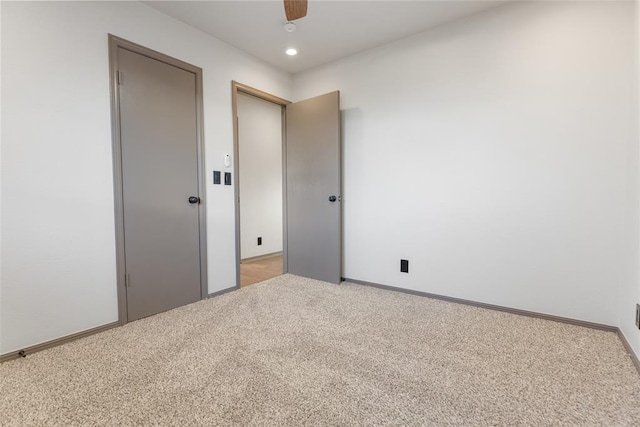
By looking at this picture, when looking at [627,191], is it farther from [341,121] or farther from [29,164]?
[29,164]

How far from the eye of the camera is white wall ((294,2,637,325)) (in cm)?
204

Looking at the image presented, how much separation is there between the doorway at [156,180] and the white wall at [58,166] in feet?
0.29

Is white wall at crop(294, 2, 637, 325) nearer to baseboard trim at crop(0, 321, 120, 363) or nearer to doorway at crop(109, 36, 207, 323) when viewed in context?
doorway at crop(109, 36, 207, 323)

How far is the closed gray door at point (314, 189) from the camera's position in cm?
317

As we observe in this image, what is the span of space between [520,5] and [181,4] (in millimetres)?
2628

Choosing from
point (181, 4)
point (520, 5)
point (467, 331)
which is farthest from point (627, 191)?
point (181, 4)

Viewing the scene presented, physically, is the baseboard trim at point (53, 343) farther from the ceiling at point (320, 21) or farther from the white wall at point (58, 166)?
the ceiling at point (320, 21)

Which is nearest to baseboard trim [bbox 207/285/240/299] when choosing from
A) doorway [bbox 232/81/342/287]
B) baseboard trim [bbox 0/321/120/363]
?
doorway [bbox 232/81/342/287]

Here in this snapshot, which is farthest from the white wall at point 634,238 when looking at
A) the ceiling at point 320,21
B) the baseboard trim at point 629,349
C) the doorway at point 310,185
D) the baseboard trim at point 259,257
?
the baseboard trim at point 259,257

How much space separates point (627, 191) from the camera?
6.48 ft

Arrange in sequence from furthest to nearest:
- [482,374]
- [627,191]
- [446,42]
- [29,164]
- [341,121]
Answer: [341,121] < [446,42] < [627,191] < [29,164] < [482,374]

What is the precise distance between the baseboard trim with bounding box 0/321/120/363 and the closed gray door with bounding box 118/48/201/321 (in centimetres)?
17

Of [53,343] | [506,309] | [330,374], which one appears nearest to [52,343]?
[53,343]

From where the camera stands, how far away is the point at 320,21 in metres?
2.52
